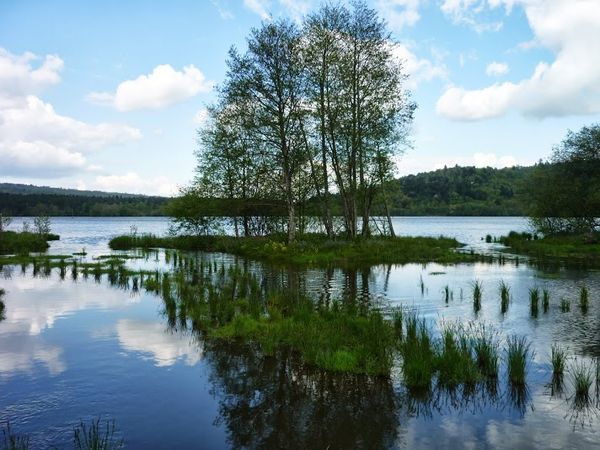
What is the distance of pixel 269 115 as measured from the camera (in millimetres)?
36625

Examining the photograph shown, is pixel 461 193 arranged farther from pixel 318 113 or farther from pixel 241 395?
pixel 241 395

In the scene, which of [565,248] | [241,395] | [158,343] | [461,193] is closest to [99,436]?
[241,395]

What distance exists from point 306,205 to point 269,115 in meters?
10.6

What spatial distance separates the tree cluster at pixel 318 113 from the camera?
118ft

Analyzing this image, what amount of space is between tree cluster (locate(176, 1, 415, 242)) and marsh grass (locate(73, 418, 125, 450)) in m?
29.5

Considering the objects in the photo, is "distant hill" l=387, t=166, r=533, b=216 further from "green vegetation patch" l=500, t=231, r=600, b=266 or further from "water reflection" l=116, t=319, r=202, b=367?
"water reflection" l=116, t=319, r=202, b=367

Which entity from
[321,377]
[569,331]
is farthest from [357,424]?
[569,331]

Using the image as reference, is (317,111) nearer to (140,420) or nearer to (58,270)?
(58,270)

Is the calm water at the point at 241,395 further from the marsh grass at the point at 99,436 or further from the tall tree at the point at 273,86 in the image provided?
the tall tree at the point at 273,86

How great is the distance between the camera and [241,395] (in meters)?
9.46

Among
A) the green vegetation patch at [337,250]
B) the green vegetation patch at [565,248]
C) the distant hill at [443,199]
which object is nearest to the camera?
the green vegetation patch at [337,250]

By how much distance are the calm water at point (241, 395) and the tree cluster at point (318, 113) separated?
75.2 feet

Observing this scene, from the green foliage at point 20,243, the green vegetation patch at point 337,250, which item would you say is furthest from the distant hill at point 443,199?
the green vegetation patch at point 337,250

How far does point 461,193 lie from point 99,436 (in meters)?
194
